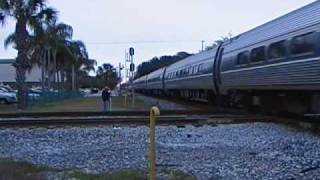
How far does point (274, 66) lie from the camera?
18.1m

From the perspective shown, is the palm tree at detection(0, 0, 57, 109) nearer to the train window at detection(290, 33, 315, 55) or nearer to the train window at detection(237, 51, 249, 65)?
the train window at detection(237, 51, 249, 65)

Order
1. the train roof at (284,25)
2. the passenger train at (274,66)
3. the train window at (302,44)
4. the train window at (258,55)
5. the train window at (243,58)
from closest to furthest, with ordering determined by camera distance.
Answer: the train window at (302,44), the passenger train at (274,66), the train roof at (284,25), the train window at (258,55), the train window at (243,58)

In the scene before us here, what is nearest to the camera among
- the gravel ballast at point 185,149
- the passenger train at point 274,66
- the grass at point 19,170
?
the grass at point 19,170

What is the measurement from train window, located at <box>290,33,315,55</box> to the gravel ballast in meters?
1.99

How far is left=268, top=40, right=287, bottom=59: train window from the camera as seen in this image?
57.0 ft

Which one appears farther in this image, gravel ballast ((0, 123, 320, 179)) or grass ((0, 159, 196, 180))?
gravel ballast ((0, 123, 320, 179))

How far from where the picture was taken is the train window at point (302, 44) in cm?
1534

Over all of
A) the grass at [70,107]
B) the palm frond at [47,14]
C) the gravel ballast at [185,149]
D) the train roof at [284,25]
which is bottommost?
the gravel ballast at [185,149]

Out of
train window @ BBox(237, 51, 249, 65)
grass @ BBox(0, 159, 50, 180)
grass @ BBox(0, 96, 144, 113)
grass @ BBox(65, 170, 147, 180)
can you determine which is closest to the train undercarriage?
train window @ BBox(237, 51, 249, 65)

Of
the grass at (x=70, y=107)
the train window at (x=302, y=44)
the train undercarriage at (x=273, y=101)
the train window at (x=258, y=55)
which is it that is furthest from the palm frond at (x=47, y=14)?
the train window at (x=302, y=44)

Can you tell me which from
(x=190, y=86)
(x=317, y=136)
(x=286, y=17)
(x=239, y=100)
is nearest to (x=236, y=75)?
(x=239, y=100)

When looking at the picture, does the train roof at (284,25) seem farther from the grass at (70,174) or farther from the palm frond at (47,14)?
the palm frond at (47,14)

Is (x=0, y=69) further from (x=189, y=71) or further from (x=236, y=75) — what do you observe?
(x=236, y=75)

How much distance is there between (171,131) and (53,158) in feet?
14.8
